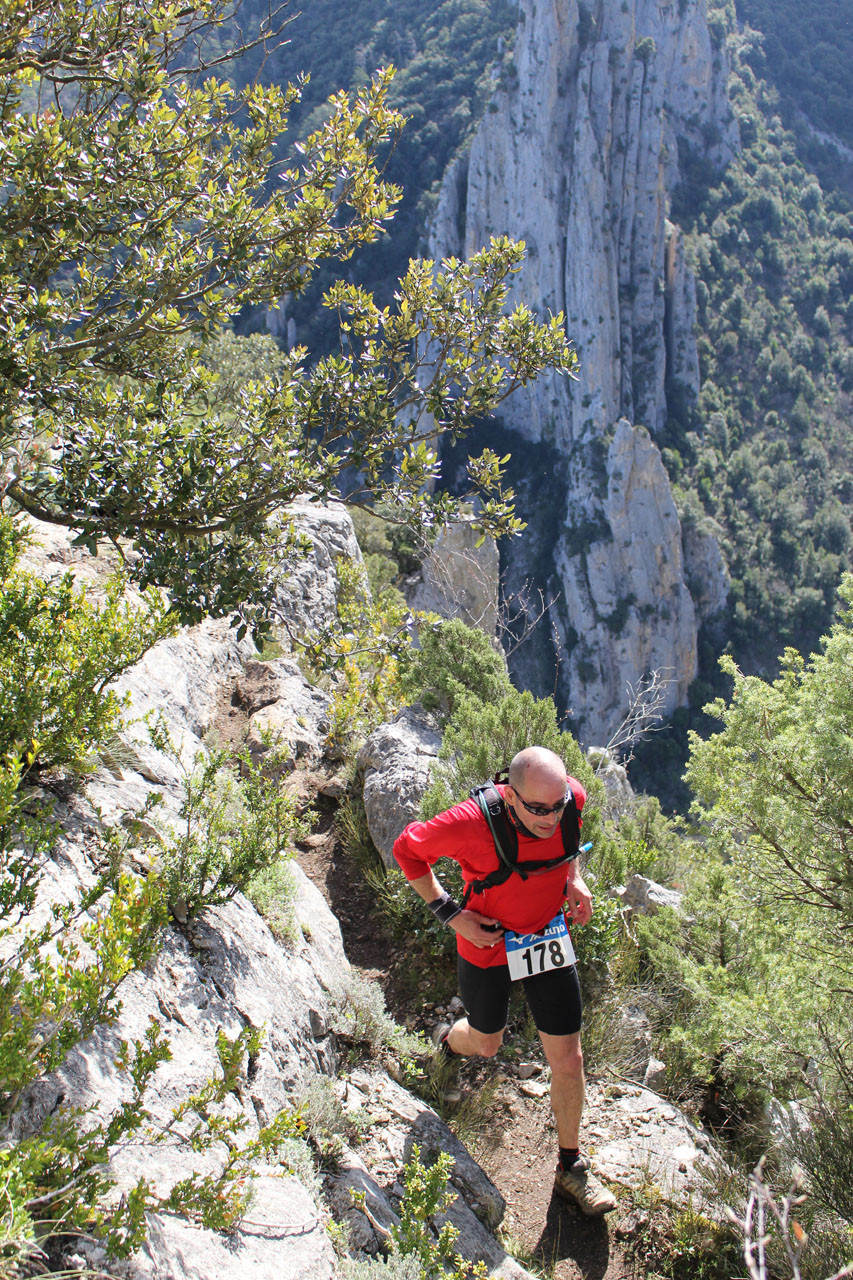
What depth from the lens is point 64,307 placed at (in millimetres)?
2354

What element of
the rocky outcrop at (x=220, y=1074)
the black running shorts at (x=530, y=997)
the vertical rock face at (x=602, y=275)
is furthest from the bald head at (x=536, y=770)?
the vertical rock face at (x=602, y=275)

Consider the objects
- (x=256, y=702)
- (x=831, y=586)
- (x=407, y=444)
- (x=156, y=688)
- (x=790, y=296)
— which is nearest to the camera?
(x=407, y=444)

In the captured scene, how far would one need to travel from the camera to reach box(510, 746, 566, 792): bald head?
239cm

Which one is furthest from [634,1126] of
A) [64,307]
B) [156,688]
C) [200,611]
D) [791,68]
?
[791,68]

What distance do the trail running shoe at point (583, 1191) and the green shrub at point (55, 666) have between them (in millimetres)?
2348

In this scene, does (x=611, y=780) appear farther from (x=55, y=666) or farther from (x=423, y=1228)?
(x=55, y=666)

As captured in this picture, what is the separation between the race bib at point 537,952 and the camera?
2.58 metres

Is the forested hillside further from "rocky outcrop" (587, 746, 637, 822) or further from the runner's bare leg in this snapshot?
the runner's bare leg

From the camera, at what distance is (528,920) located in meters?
2.64

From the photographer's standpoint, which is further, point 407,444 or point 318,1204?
point 407,444

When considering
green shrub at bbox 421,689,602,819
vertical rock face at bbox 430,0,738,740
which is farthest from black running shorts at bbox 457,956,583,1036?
vertical rock face at bbox 430,0,738,740

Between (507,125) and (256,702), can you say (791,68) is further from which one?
(256,702)

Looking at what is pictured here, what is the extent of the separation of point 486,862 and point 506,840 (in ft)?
0.40

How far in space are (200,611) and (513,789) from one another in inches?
47.6
